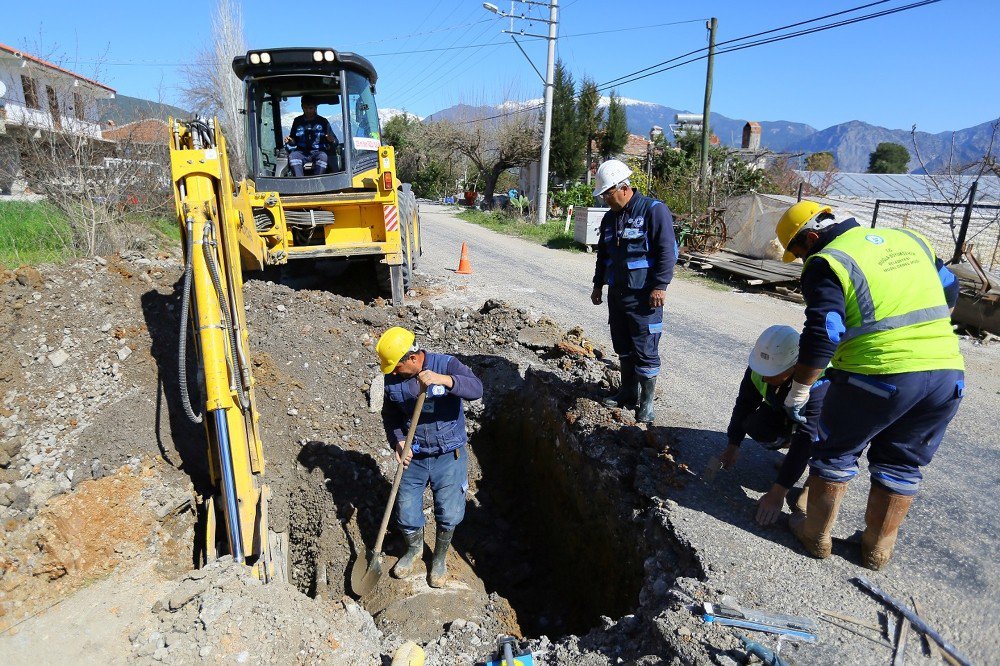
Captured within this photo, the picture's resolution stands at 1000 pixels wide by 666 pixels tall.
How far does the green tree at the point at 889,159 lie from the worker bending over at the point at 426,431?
1903 inches

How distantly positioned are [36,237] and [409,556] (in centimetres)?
820

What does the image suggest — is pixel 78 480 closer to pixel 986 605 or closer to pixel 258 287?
pixel 258 287

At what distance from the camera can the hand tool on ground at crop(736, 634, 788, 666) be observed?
2.24 m

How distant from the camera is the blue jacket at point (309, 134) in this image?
6949 millimetres

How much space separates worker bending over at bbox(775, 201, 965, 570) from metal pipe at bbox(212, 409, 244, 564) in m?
2.70

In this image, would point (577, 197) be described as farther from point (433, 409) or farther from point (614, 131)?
point (433, 409)

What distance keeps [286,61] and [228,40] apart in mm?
23670

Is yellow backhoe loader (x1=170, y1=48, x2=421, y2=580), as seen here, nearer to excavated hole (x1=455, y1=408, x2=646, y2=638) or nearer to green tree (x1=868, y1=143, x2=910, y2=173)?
excavated hole (x1=455, y1=408, x2=646, y2=638)

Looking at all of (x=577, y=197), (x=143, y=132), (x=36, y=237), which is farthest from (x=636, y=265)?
(x=577, y=197)

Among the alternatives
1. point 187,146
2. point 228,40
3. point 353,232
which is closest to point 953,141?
point 353,232

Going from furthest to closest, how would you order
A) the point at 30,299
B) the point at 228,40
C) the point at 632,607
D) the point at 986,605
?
the point at 228,40, the point at 30,299, the point at 632,607, the point at 986,605

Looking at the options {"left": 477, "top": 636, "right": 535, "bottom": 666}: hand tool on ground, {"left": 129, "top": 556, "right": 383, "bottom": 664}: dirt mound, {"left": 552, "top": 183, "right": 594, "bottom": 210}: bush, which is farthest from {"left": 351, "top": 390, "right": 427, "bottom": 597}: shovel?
{"left": 552, "top": 183, "right": 594, "bottom": 210}: bush

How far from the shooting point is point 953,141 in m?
9.89

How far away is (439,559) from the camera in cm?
382
